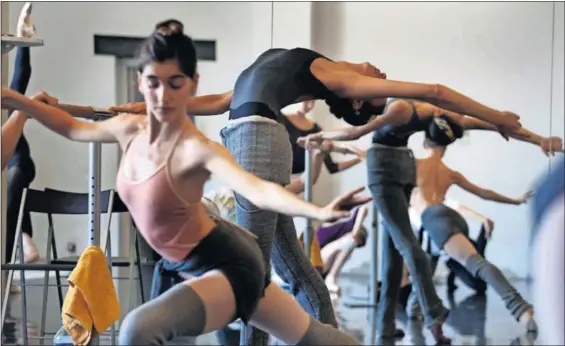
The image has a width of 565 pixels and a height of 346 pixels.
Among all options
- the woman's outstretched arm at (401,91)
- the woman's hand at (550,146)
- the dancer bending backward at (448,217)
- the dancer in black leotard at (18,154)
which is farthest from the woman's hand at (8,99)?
the dancer bending backward at (448,217)

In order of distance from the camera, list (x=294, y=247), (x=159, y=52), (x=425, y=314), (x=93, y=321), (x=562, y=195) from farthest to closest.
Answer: (x=425, y=314), (x=294, y=247), (x=93, y=321), (x=159, y=52), (x=562, y=195)

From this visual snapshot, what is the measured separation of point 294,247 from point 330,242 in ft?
10.8

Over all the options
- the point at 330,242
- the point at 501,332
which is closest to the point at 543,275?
the point at 501,332

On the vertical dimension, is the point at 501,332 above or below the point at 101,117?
below

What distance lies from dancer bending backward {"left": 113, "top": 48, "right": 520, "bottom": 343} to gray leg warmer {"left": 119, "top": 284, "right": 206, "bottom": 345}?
423 millimetres

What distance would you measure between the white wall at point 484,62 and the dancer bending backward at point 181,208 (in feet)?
14.9

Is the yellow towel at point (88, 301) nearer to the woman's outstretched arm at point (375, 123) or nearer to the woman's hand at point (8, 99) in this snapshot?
the woman's hand at point (8, 99)

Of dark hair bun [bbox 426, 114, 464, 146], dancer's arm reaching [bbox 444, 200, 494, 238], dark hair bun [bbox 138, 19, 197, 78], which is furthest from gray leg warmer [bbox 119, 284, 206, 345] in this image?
dancer's arm reaching [bbox 444, 200, 494, 238]

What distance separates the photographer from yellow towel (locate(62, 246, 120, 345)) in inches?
86.1

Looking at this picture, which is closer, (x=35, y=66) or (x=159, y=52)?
(x=159, y=52)

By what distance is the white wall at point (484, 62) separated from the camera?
6.12 m

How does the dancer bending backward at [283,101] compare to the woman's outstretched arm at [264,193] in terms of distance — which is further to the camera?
the dancer bending backward at [283,101]

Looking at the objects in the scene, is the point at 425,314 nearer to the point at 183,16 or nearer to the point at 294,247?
the point at 294,247

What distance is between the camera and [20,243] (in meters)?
3.47
